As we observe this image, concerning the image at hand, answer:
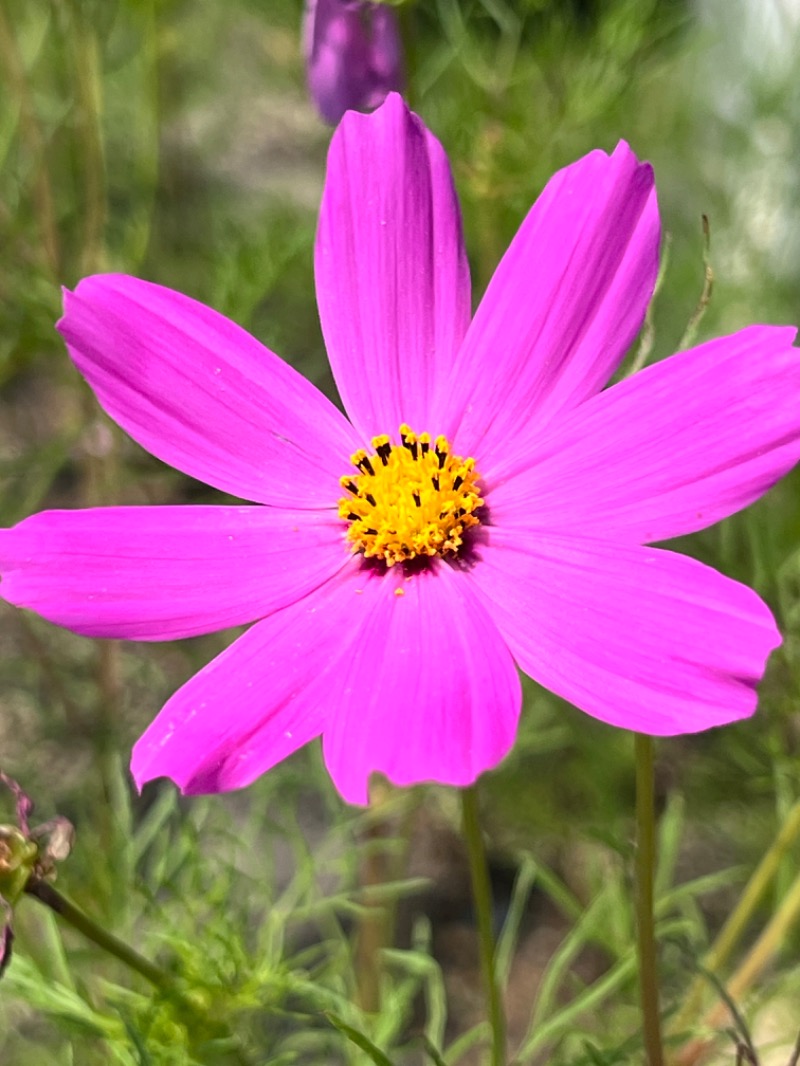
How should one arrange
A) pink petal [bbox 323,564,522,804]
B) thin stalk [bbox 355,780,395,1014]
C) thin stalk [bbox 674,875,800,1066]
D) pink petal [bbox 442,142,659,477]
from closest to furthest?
pink petal [bbox 323,564,522,804] < pink petal [bbox 442,142,659,477] < thin stalk [bbox 674,875,800,1066] < thin stalk [bbox 355,780,395,1014]

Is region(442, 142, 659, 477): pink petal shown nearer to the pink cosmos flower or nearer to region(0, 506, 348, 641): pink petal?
the pink cosmos flower

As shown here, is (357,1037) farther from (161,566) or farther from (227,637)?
(227,637)

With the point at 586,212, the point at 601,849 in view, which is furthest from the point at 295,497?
the point at 601,849

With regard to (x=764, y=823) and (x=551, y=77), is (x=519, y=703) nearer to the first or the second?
(x=764, y=823)

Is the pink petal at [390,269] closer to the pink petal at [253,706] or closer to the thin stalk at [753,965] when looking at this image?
the pink petal at [253,706]

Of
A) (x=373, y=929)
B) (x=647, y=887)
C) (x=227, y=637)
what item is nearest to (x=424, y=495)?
(x=647, y=887)

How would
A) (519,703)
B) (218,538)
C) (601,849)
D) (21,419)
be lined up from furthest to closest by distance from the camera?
(21,419), (601,849), (218,538), (519,703)

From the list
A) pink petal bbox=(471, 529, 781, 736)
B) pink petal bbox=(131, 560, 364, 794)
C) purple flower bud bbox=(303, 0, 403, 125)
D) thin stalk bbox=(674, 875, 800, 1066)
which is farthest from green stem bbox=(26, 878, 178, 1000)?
purple flower bud bbox=(303, 0, 403, 125)
